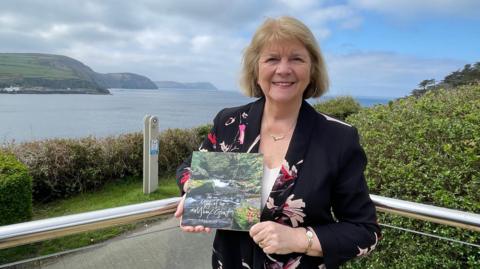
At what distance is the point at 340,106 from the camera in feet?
52.5

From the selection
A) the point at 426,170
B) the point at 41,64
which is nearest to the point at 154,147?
the point at 426,170

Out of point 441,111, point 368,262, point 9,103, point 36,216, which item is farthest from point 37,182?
point 9,103

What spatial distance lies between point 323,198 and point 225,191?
1.15ft

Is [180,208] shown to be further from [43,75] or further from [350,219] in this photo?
[43,75]

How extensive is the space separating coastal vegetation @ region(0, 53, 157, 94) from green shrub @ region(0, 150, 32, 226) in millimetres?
12499

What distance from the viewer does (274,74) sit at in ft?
4.73

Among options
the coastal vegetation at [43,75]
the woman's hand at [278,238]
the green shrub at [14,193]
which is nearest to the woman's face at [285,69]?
the woman's hand at [278,238]

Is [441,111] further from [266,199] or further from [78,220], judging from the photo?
[78,220]

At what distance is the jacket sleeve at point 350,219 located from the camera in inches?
51.0

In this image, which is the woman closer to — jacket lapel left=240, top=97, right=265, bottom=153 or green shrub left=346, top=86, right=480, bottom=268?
jacket lapel left=240, top=97, right=265, bottom=153

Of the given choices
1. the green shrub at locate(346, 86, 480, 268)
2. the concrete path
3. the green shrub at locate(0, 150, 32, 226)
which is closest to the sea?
the concrete path

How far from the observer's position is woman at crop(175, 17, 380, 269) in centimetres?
130

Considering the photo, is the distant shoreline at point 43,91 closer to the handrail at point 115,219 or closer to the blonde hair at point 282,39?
the handrail at point 115,219

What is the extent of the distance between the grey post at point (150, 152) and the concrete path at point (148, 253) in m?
4.46
